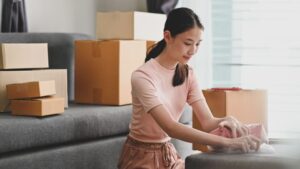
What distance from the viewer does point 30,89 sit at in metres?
2.62

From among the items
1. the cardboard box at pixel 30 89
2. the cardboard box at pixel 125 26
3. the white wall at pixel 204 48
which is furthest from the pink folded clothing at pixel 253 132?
the white wall at pixel 204 48

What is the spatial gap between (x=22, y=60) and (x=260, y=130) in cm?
154

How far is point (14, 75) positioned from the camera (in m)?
2.80


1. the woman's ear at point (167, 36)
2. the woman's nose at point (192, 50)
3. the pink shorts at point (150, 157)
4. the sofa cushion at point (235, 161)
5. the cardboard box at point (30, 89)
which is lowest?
the pink shorts at point (150, 157)

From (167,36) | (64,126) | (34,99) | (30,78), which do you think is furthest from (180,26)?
(30,78)

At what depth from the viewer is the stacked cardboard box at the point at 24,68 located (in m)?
2.79

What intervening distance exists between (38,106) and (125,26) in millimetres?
1066

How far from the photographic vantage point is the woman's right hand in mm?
1622

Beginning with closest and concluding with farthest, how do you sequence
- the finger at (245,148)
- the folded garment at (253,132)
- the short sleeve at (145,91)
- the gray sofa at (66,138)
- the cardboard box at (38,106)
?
the finger at (245,148) → the folded garment at (253,132) → the short sleeve at (145,91) → the gray sofa at (66,138) → the cardboard box at (38,106)

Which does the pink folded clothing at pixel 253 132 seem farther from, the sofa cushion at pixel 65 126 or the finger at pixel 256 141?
the sofa cushion at pixel 65 126

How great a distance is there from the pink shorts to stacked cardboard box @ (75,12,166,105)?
1.10 metres

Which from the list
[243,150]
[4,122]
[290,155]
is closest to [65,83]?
[4,122]

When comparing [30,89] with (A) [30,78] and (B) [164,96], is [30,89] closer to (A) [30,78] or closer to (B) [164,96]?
(A) [30,78]

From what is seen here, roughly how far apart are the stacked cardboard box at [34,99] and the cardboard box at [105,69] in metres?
0.49
